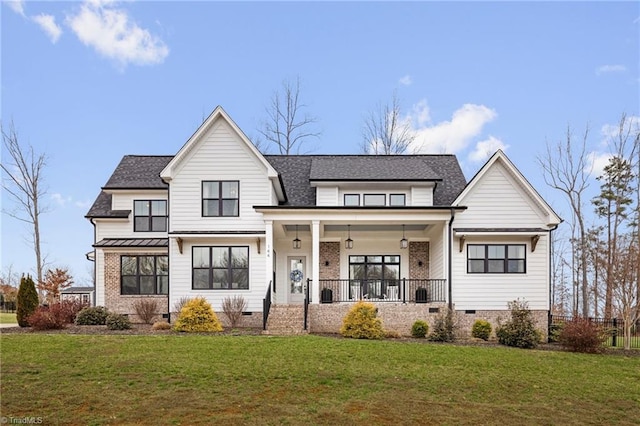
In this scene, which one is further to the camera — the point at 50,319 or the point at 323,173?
the point at 323,173

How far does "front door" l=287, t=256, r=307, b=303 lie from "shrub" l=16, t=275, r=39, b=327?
10.5 meters

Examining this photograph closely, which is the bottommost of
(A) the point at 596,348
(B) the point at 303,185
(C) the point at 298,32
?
(A) the point at 596,348

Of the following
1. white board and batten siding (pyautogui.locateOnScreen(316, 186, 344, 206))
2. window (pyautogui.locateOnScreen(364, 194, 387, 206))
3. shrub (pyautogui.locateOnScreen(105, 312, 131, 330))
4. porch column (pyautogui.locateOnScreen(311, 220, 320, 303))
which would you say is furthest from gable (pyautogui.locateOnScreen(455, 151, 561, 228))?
shrub (pyautogui.locateOnScreen(105, 312, 131, 330))

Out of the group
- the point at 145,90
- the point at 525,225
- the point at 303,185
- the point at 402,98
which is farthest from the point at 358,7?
the point at 402,98

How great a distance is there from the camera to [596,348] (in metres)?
16.5

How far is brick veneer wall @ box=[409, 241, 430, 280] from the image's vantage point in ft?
75.7

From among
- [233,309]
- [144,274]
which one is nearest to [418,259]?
[233,309]

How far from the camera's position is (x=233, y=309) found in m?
20.2

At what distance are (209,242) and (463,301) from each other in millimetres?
10335

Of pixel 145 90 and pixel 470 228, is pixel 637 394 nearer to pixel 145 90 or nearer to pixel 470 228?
pixel 470 228

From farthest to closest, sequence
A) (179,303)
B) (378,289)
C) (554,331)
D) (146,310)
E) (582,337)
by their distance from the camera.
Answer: (378,289) < (146,310) < (179,303) < (554,331) < (582,337)

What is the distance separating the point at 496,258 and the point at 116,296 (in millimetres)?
16132

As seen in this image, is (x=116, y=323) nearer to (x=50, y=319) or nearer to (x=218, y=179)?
(x=50, y=319)

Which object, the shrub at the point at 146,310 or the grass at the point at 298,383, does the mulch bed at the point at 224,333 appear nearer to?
the grass at the point at 298,383
